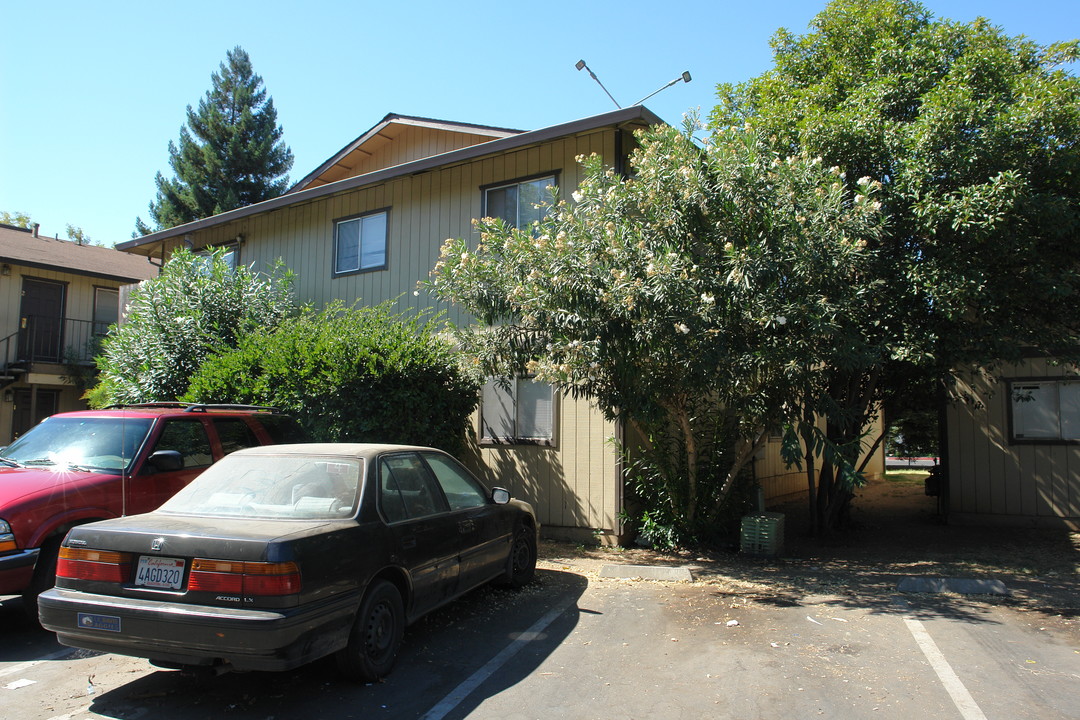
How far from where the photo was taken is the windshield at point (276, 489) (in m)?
4.87

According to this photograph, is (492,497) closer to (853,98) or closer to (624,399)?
(624,399)

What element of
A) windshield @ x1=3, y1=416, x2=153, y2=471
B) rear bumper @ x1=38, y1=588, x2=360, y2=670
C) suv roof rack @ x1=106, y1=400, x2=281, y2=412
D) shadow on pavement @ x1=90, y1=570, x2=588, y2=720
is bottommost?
shadow on pavement @ x1=90, y1=570, x2=588, y2=720

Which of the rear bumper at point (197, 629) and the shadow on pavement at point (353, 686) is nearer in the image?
the rear bumper at point (197, 629)

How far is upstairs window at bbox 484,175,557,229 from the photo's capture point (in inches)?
441

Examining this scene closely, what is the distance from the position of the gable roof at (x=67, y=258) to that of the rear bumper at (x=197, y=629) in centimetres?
1801

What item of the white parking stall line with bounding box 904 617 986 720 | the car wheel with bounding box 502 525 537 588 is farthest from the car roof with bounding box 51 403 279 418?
the white parking stall line with bounding box 904 617 986 720

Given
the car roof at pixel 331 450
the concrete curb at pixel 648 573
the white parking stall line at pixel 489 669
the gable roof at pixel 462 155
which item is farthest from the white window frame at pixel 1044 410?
the car roof at pixel 331 450

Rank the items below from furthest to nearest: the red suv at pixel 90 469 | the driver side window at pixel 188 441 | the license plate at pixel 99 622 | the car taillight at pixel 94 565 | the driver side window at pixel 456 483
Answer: the driver side window at pixel 188 441 → the driver side window at pixel 456 483 → the red suv at pixel 90 469 → the car taillight at pixel 94 565 → the license plate at pixel 99 622

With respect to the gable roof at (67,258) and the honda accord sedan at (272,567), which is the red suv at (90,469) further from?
the gable roof at (67,258)

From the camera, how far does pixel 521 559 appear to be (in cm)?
724

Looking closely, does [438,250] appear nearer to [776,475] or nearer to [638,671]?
[776,475]

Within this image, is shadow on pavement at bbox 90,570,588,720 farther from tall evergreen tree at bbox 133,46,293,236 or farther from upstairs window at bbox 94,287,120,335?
tall evergreen tree at bbox 133,46,293,236

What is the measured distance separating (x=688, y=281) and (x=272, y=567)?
458 cm

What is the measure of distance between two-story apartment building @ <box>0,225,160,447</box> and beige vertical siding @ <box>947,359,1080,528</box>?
20.8 metres
